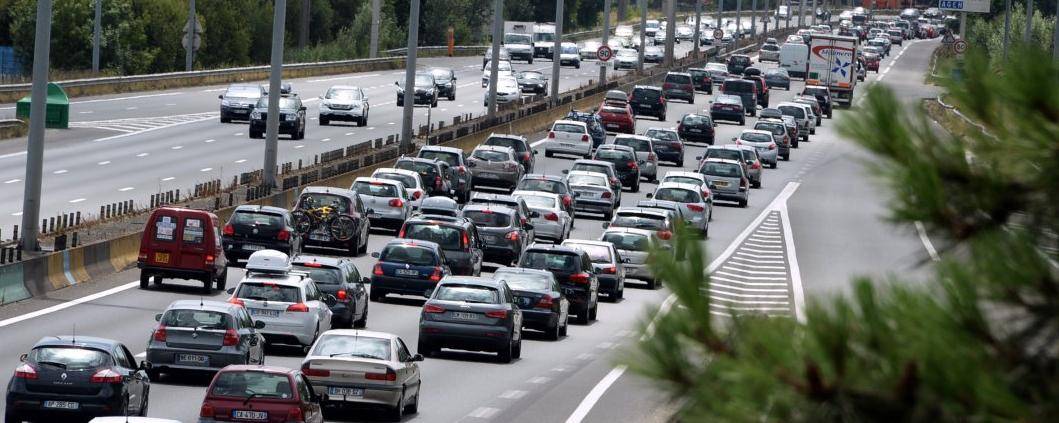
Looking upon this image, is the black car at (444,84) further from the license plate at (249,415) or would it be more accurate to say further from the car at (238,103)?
the license plate at (249,415)

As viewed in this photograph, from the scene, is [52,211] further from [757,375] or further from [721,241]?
[757,375]

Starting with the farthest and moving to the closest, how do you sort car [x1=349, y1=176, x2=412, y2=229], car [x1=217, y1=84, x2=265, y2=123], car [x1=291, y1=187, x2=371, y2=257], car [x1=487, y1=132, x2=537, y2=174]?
car [x1=217, y1=84, x2=265, y2=123]
car [x1=487, y1=132, x2=537, y2=174]
car [x1=349, y1=176, x2=412, y2=229]
car [x1=291, y1=187, x2=371, y2=257]

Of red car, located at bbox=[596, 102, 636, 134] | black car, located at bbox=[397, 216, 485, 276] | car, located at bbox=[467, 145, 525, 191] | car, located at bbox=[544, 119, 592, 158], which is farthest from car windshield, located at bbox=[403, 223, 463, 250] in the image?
red car, located at bbox=[596, 102, 636, 134]

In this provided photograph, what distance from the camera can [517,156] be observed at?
5762 centimetres

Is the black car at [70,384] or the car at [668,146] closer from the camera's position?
the black car at [70,384]

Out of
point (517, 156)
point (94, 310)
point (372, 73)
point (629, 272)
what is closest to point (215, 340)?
point (94, 310)

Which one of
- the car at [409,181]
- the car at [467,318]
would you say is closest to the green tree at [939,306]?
the car at [467,318]

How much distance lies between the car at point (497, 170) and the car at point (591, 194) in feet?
8.86

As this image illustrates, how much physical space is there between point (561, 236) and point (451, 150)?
7877 millimetres

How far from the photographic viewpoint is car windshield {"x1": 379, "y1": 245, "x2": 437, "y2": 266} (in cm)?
3412

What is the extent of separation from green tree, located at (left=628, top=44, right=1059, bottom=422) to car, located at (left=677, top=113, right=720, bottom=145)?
70144 mm

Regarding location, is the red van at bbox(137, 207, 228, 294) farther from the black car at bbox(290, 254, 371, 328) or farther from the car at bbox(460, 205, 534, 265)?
the car at bbox(460, 205, 534, 265)

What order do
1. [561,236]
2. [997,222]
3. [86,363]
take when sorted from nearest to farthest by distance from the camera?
[997,222] < [86,363] < [561,236]

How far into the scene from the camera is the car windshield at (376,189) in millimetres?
44719
